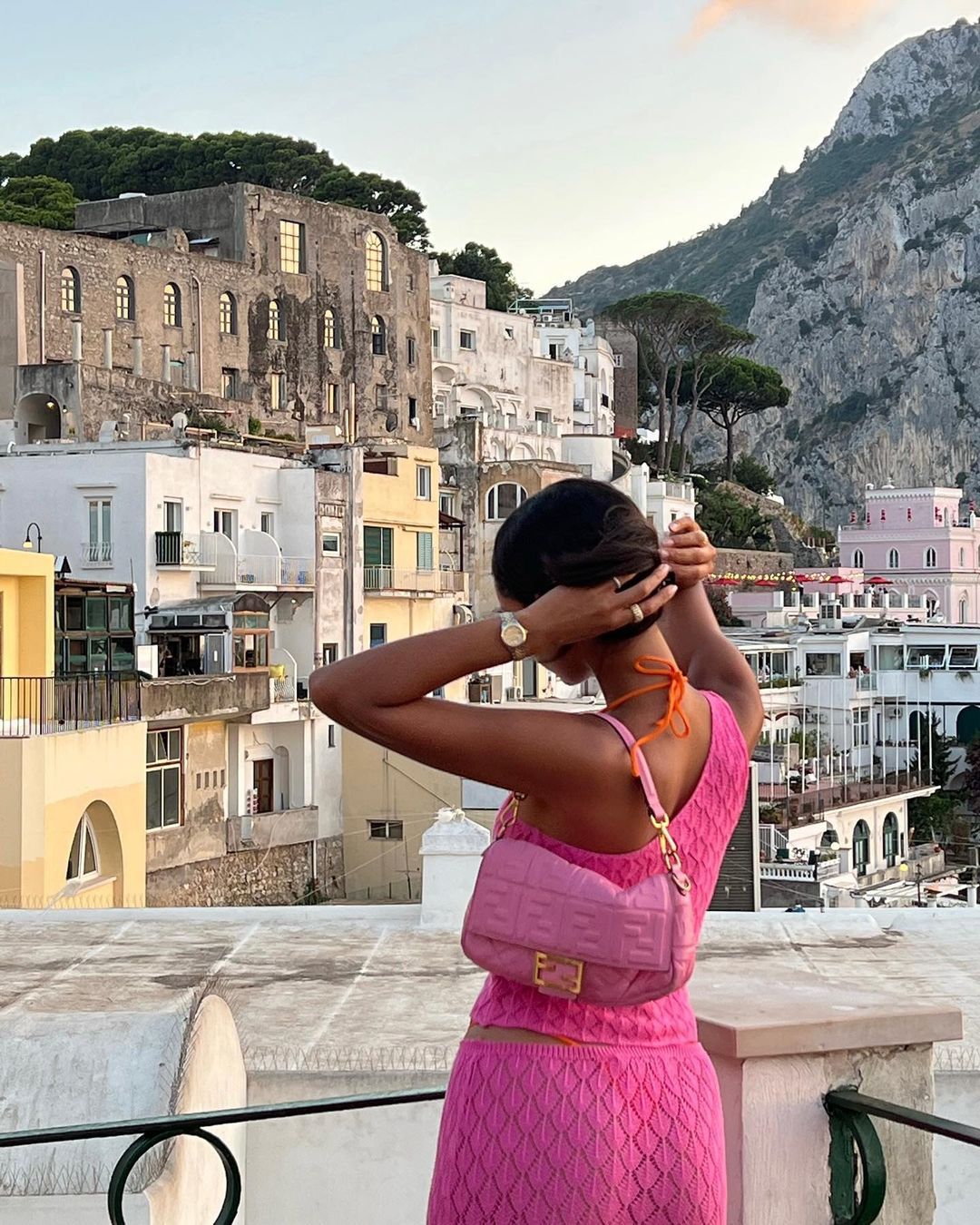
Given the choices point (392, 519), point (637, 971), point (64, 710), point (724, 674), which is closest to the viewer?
point (637, 971)

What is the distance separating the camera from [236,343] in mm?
49062

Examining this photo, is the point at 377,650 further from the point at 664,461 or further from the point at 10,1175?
the point at 664,461

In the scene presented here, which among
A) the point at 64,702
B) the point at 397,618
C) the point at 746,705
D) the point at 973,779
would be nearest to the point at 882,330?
the point at 973,779

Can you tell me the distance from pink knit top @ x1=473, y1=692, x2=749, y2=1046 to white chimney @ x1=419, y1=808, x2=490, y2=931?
668 cm

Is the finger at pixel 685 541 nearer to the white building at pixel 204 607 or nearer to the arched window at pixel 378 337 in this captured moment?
the white building at pixel 204 607

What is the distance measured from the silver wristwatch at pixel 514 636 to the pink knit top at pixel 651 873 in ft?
0.79

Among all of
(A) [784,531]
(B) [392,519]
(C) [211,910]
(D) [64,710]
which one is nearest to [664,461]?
(A) [784,531]

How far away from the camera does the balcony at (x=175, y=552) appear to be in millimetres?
30891

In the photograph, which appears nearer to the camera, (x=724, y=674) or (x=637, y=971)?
(x=637, y=971)

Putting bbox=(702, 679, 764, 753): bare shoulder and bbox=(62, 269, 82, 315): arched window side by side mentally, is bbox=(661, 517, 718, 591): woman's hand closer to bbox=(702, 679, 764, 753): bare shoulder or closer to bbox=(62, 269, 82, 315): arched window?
bbox=(702, 679, 764, 753): bare shoulder

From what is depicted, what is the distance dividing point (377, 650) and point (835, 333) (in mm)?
112600

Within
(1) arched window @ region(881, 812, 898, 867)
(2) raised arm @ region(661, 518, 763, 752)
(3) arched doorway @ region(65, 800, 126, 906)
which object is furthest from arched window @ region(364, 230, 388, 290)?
(2) raised arm @ region(661, 518, 763, 752)

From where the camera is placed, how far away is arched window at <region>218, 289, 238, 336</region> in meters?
48.6

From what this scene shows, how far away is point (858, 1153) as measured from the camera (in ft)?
10.7
